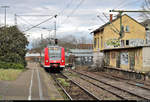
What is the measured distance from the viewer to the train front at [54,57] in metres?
26.2

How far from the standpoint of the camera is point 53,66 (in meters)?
26.2

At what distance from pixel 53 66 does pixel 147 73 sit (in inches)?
432

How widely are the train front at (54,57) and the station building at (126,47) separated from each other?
20.3ft

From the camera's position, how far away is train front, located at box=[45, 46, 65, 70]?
26156 millimetres

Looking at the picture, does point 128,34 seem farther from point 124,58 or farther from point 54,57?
point 54,57

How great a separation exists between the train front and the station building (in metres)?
6.20

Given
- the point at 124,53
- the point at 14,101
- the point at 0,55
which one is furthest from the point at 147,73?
the point at 0,55

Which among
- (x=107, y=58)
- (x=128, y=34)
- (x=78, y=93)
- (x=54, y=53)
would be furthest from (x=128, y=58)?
(x=128, y=34)

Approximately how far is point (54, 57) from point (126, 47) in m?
7.95

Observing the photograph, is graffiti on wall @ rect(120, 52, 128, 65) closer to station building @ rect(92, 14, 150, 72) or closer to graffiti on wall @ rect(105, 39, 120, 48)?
station building @ rect(92, 14, 150, 72)

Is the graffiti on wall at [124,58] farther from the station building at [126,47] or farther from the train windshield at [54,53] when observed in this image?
the train windshield at [54,53]

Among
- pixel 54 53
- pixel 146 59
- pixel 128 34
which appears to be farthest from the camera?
pixel 128 34

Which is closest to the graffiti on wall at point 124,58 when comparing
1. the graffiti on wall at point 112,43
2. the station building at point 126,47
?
the station building at point 126,47

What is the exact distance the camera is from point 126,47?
23375 mm
